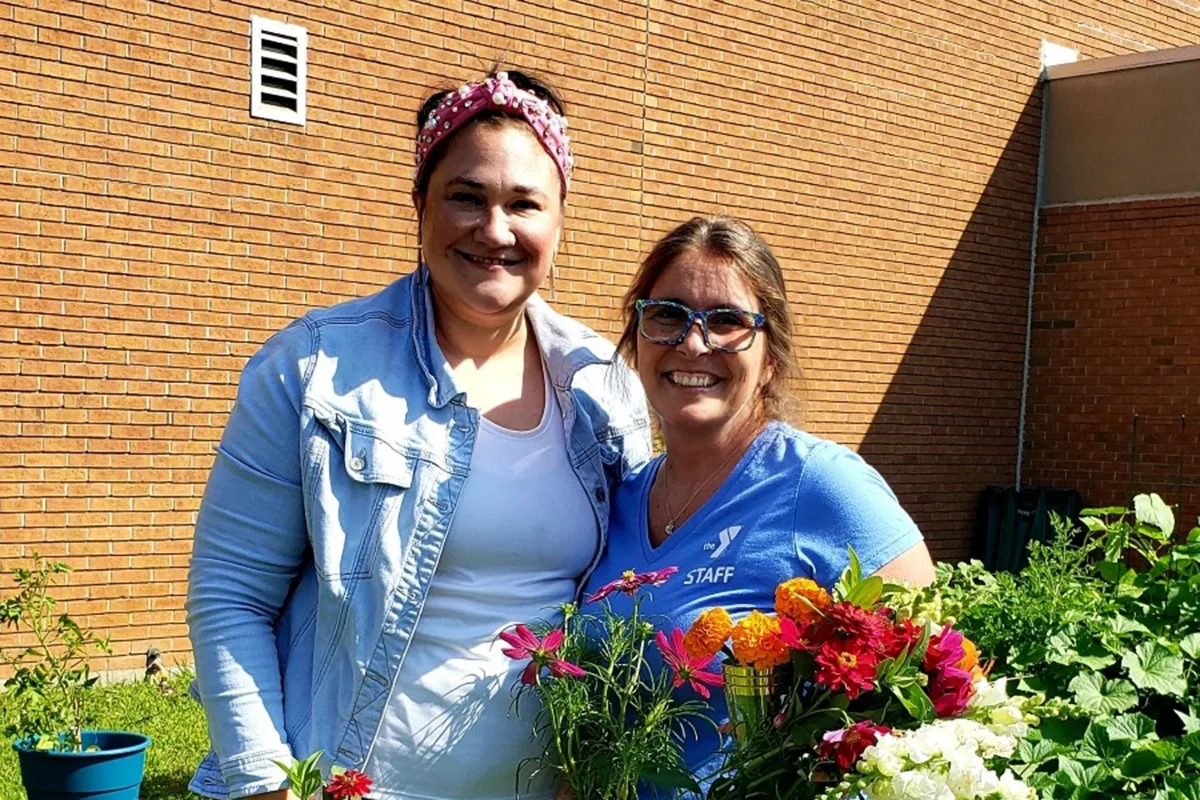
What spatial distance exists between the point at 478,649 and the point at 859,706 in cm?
84

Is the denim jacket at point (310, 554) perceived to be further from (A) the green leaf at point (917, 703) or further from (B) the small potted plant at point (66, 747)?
(B) the small potted plant at point (66, 747)

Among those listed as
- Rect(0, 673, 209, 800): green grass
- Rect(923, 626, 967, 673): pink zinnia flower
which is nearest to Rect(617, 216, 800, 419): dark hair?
Rect(923, 626, 967, 673): pink zinnia flower

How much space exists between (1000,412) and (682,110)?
15.4 feet

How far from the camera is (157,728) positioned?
20.4ft

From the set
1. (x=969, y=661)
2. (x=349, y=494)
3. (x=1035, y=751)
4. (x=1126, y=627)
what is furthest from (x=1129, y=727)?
(x=349, y=494)

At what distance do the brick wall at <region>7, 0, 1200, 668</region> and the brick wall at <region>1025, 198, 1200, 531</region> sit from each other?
779 millimetres

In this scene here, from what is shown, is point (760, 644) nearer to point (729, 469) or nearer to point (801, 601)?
point (801, 601)

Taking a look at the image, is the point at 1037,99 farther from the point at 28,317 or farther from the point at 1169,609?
the point at 1169,609

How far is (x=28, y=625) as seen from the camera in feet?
22.4

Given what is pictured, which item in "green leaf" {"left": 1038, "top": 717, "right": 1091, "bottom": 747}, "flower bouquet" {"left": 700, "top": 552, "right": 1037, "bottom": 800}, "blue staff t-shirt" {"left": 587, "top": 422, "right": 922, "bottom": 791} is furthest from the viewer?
"green leaf" {"left": 1038, "top": 717, "right": 1091, "bottom": 747}

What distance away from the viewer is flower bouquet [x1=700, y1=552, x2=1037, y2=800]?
1499 mm

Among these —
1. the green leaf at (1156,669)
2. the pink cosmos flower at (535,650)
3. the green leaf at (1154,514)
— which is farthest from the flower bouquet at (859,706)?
the green leaf at (1154,514)

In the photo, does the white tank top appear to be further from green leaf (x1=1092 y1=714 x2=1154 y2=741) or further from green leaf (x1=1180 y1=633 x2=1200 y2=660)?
green leaf (x1=1180 y1=633 x2=1200 y2=660)

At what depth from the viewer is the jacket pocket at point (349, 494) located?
2238 mm
